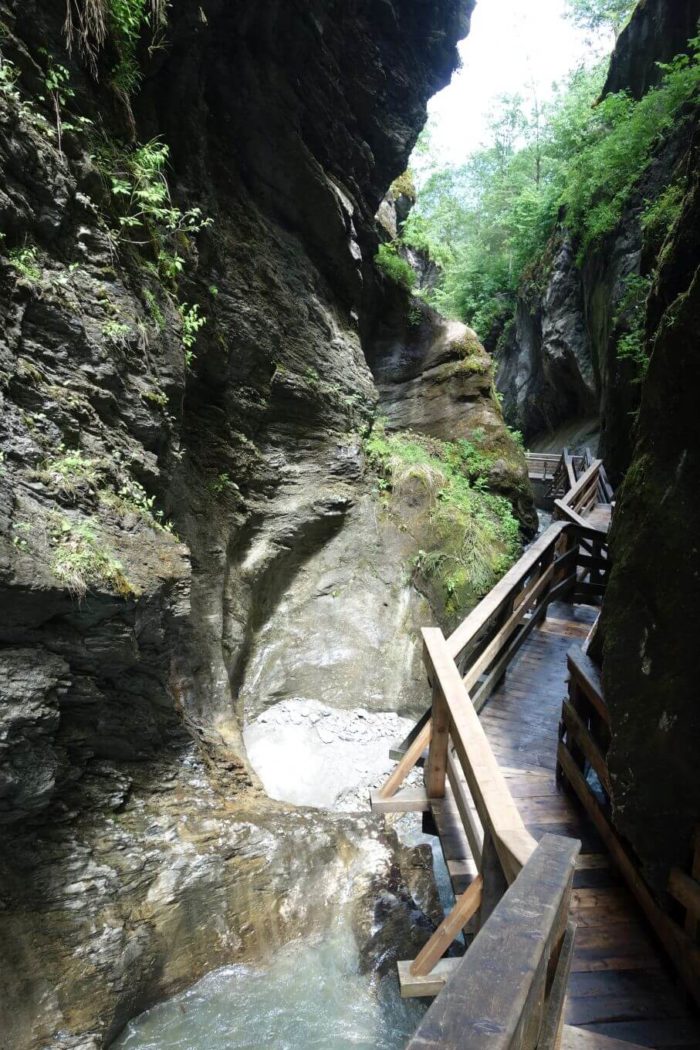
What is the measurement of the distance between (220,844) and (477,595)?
235 inches

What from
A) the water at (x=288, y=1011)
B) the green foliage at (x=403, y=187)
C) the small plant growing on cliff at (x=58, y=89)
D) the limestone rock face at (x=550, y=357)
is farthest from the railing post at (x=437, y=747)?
the limestone rock face at (x=550, y=357)

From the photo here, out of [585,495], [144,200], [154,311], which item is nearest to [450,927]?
[154,311]

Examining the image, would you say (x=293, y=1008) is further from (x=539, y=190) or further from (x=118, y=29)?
(x=539, y=190)

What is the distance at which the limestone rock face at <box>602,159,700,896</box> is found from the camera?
2.69m

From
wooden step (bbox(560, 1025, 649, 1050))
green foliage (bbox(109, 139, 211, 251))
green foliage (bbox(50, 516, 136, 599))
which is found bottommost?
wooden step (bbox(560, 1025, 649, 1050))

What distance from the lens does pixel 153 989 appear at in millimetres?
4238

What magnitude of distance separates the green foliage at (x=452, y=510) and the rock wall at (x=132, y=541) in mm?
2029

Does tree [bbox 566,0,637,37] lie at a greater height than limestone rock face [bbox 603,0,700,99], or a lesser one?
greater

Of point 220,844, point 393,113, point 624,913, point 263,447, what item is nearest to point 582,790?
point 624,913

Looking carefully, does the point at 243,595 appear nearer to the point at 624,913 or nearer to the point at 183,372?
the point at 183,372

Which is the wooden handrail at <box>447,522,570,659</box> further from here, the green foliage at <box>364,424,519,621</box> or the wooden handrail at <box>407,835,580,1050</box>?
the wooden handrail at <box>407,835,580,1050</box>

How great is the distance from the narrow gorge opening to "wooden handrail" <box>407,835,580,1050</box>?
1.11 m

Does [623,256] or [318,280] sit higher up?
[623,256]

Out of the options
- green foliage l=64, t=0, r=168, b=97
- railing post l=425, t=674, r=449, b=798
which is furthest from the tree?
railing post l=425, t=674, r=449, b=798
